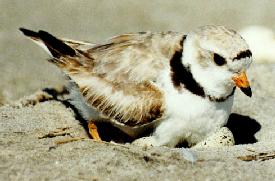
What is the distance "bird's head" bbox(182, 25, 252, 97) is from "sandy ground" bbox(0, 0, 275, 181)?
0.42 m

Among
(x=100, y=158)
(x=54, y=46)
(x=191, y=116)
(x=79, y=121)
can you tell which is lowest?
(x=79, y=121)

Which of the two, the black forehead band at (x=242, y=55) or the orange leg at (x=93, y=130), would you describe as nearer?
the black forehead band at (x=242, y=55)

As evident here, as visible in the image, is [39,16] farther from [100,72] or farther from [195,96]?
[195,96]

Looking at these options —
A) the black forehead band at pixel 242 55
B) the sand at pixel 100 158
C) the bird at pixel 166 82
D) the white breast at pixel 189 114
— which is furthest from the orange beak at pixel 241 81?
the sand at pixel 100 158

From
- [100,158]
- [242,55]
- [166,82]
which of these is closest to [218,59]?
[242,55]

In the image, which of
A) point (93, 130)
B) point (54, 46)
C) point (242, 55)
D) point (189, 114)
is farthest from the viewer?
point (54, 46)

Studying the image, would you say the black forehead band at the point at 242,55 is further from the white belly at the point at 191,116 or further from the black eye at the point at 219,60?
the white belly at the point at 191,116

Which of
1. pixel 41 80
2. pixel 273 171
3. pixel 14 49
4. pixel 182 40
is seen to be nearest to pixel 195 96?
pixel 182 40

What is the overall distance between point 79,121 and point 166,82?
93cm

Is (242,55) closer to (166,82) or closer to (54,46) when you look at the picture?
(166,82)

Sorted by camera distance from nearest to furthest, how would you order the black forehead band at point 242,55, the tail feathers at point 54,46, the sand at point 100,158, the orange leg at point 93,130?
the sand at point 100,158 → the black forehead band at point 242,55 → the orange leg at point 93,130 → the tail feathers at point 54,46

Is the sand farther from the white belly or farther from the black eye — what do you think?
the black eye

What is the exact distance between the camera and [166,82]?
4160mm

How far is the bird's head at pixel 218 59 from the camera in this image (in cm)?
405
